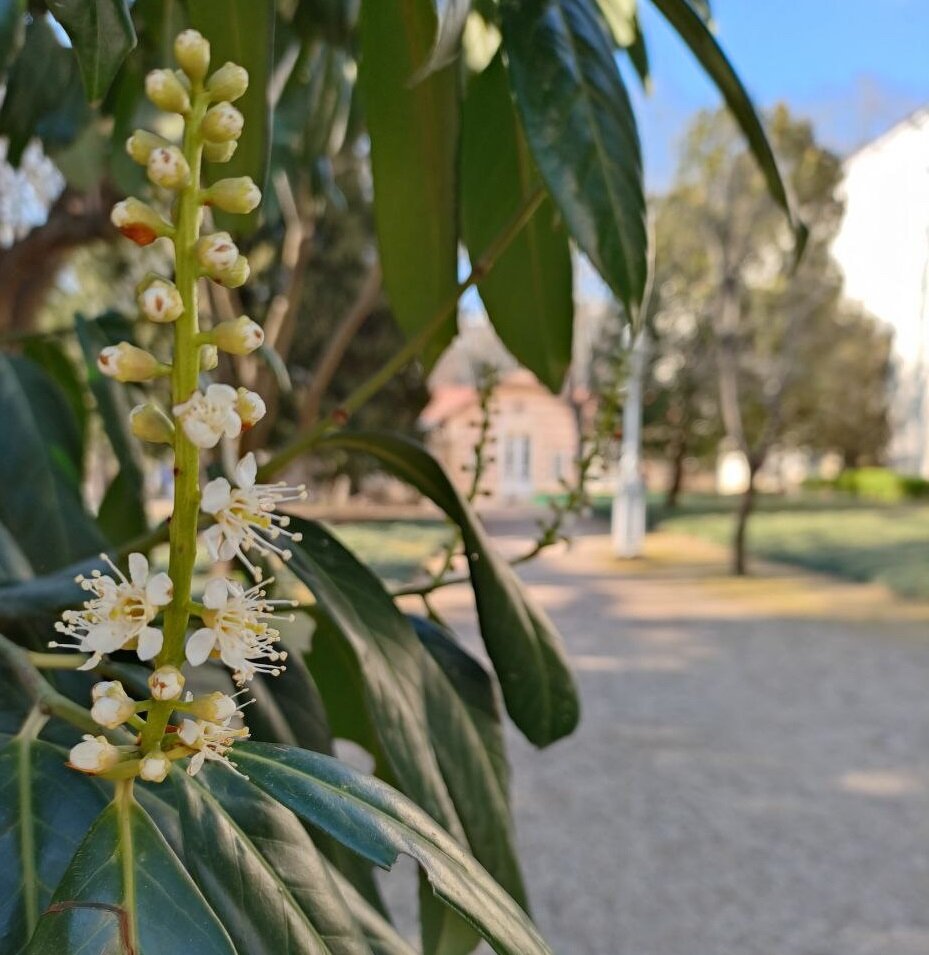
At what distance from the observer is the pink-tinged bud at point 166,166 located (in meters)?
0.24

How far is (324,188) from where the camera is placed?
2201mm

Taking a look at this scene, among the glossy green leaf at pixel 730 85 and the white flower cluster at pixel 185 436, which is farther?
the glossy green leaf at pixel 730 85

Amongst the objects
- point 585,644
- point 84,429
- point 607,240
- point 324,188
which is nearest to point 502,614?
point 607,240

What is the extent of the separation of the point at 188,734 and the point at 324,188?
6.82ft

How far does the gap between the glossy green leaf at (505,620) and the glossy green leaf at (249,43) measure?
0.16m

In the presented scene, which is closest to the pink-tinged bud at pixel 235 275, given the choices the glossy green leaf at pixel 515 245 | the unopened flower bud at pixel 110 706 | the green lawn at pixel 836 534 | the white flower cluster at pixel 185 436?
the white flower cluster at pixel 185 436

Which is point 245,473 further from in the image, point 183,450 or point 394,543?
point 394,543

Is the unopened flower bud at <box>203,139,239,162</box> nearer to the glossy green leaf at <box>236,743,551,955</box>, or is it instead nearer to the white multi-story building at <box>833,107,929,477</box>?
the glossy green leaf at <box>236,743,551,955</box>

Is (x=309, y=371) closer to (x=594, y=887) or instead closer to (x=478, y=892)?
(x=594, y=887)

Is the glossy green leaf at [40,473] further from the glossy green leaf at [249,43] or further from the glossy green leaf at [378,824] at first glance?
the glossy green leaf at [378,824]

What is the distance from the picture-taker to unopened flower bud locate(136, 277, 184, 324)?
232 mm

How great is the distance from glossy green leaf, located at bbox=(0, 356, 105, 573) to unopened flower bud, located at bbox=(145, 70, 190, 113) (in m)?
0.44

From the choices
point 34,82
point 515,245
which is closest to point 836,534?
point 34,82

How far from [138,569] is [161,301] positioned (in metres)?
0.07
